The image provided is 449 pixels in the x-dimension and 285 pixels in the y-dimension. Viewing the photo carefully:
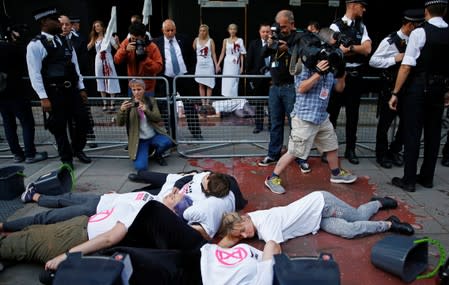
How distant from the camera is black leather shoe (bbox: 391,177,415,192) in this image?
15.0 ft

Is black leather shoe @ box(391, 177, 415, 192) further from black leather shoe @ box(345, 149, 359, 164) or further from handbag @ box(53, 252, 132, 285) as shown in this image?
handbag @ box(53, 252, 132, 285)

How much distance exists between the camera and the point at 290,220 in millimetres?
3475

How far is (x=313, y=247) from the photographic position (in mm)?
3488

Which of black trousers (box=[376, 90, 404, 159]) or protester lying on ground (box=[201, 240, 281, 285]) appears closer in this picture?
protester lying on ground (box=[201, 240, 281, 285])

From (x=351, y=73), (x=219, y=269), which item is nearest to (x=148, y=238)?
(x=219, y=269)

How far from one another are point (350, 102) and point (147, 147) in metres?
2.78

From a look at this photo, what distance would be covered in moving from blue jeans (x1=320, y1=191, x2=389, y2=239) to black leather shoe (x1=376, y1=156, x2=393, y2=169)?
6.04 feet

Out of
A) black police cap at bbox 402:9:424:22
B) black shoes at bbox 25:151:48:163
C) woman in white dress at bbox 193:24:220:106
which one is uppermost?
black police cap at bbox 402:9:424:22

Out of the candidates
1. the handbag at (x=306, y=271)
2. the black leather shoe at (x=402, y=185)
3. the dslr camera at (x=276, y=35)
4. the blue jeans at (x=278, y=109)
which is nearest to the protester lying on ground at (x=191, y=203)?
the handbag at (x=306, y=271)

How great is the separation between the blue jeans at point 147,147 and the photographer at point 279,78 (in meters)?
1.31

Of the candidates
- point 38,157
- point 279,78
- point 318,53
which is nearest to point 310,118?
point 318,53

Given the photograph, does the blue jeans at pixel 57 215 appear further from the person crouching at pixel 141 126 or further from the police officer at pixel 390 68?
the police officer at pixel 390 68

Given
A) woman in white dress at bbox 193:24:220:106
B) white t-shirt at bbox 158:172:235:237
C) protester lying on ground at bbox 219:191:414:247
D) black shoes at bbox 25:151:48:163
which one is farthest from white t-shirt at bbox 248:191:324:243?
woman in white dress at bbox 193:24:220:106

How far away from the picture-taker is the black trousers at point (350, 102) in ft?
17.0
